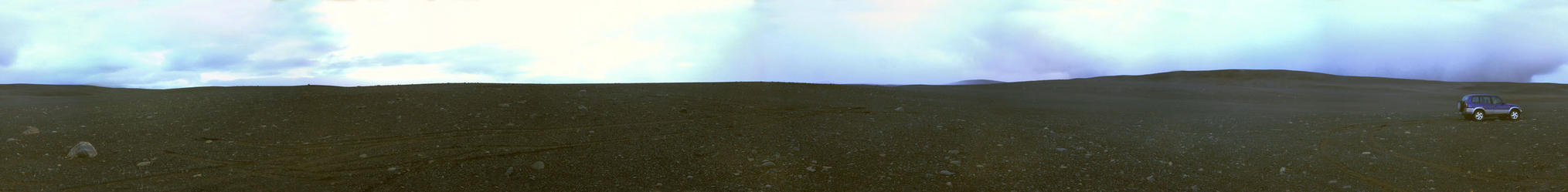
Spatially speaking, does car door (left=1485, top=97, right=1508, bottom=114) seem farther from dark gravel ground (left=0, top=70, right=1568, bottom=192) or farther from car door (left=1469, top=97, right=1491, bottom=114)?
dark gravel ground (left=0, top=70, right=1568, bottom=192)

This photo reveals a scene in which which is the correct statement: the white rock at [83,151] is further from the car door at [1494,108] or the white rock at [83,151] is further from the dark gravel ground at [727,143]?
A: the car door at [1494,108]

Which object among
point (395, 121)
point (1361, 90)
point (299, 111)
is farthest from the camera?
point (1361, 90)

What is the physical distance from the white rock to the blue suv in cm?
1736

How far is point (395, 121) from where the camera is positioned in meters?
11.8

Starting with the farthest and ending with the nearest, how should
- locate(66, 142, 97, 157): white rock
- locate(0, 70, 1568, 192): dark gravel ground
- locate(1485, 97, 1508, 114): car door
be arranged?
locate(1485, 97, 1508, 114): car door → locate(66, 142, 97, 157): white rock → locate(0, 70, 1568, 192): dark gravel ground

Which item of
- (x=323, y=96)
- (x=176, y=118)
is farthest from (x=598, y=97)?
(x=176, y=118)

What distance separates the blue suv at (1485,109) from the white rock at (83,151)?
683 inches

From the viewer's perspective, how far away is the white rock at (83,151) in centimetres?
923

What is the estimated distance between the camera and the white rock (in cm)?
923

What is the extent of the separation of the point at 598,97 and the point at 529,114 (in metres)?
2.25

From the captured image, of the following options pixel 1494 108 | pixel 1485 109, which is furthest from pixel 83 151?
pixel 1494 108

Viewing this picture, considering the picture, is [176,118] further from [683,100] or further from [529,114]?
[683,100]

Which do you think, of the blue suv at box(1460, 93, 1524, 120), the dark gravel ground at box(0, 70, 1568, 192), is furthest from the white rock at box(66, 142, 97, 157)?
the blue suv at box(1460, 93, 1524, 120)

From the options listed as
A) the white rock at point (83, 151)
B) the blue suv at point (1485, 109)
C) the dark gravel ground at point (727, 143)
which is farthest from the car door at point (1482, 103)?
the white rock at point (83, 151)
